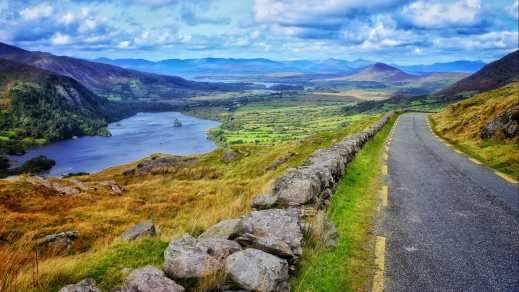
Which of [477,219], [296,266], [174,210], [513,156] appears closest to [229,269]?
[296,266]

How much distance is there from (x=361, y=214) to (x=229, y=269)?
682 cm

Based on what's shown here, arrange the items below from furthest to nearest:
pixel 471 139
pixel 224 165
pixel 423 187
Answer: pixel 224 165
pixel 471 139
pixel 423 187

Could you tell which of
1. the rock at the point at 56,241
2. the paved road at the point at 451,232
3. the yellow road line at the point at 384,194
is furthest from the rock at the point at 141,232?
the yellow road line at the point at 384,194

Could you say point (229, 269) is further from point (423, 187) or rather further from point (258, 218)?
point (423, 187)

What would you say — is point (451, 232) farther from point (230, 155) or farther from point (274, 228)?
point (230, 155)

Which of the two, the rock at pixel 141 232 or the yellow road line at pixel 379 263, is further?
the rock at pixel 141 232

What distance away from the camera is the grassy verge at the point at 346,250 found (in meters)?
7.38

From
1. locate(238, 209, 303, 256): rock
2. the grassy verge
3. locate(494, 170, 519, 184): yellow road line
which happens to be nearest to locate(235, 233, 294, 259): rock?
locate(238, 209, 303, 256): rock

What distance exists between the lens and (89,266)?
6930 mm

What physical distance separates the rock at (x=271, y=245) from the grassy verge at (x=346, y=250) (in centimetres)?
60

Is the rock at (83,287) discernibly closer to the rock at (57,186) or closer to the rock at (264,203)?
the rock at (264,203)

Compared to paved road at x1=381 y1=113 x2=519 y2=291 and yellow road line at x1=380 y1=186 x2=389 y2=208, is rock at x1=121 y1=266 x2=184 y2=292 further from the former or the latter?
yellow road line at x1=380 y1=186 x2=389 y2=208

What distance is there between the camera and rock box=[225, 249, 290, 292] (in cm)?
587

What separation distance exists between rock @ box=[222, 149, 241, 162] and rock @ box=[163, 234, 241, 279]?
74481 mm
